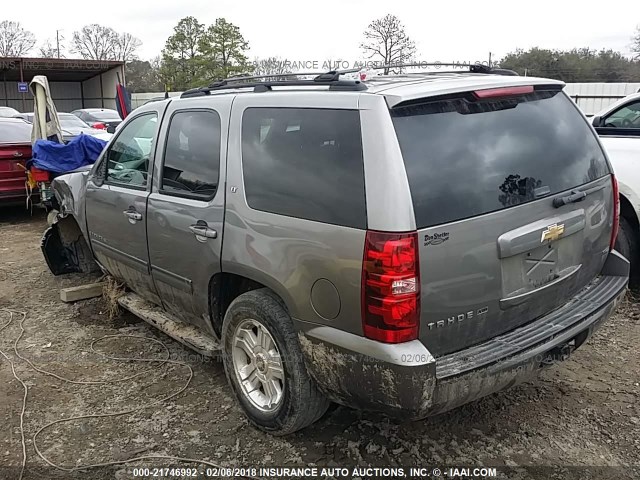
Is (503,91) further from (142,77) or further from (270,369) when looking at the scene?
(142,77)

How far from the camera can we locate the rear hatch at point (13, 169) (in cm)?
916

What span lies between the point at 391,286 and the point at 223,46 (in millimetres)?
49402

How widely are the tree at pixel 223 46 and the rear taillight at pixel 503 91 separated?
47432 mm

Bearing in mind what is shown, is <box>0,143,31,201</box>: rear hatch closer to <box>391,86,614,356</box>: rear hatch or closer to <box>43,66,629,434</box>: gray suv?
<box>43,66,629,434</box>: gray suv

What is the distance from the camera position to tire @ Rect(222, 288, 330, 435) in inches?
118

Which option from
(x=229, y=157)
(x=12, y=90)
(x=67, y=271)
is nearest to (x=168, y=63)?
(x=12, y=90)

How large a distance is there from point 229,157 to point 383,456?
1.86 metres

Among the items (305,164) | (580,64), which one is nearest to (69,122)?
(305,164)

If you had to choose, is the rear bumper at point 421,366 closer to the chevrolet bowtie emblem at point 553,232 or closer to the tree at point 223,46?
the chevrolet bowtie emblem at point 553,232

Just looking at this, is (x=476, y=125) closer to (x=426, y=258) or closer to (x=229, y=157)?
(x=426, y=258)

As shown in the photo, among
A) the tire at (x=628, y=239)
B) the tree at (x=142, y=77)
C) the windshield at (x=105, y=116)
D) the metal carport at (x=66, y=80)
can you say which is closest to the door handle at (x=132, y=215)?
the tire at (x=628, y=239)

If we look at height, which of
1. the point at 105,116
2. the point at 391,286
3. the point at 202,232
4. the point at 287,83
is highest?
the point at 105,116

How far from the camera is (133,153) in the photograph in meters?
4.48

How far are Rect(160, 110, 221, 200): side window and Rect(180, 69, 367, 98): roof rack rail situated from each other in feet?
0.83
